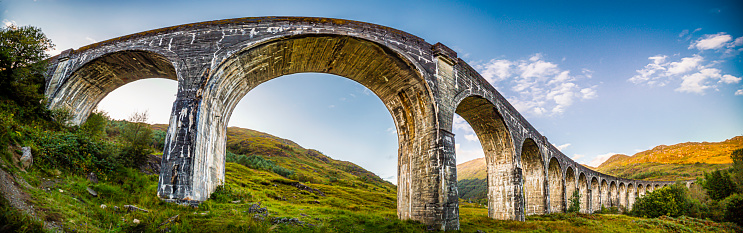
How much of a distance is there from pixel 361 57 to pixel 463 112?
8694 millimetres

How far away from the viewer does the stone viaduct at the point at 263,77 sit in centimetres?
1048

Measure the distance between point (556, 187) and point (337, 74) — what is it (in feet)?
78.9

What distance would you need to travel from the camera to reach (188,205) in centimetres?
926

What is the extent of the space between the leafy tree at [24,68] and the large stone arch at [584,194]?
43.4m

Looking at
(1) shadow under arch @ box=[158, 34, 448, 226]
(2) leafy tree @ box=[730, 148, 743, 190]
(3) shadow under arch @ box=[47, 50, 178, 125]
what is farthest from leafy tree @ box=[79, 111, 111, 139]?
(2) leafy tree @ box=[730, 148, 743, 190]

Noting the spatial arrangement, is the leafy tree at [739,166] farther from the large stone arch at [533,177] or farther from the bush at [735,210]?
the large stone arch at [533,177]

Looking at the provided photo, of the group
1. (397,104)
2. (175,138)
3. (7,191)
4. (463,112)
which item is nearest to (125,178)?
(175,138)

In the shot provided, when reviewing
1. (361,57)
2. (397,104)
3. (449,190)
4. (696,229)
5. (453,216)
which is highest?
(361,57)

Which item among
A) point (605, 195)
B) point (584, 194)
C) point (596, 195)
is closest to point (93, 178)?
point (584, 194)

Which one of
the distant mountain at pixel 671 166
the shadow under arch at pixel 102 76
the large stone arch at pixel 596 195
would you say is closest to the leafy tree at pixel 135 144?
the shadow under arch at pixel 102 76

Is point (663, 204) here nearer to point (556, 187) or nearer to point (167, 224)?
point (556, 187)

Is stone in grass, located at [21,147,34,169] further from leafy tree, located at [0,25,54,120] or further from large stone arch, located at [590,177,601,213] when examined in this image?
large stone arch, located at [590,177,601,213]

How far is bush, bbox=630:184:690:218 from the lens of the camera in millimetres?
28922

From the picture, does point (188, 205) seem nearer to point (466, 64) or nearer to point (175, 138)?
point (175, 138)
